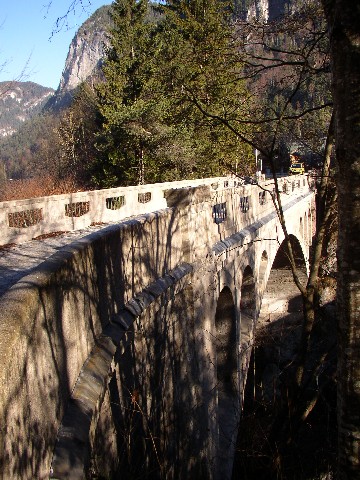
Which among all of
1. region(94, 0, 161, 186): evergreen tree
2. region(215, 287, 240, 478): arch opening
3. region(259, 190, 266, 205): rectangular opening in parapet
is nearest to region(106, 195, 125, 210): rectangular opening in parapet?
region(259, 190, 266, 205): rectangular opening in parapet

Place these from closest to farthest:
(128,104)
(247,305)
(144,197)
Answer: (247,305)
(144,197)
(128,104)

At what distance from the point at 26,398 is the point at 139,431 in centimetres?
264

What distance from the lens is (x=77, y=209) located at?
11.4 meters

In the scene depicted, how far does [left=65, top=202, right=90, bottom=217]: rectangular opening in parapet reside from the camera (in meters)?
10.7

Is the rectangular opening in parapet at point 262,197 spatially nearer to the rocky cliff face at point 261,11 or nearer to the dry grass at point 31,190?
the rocky cliff face at point 261,11

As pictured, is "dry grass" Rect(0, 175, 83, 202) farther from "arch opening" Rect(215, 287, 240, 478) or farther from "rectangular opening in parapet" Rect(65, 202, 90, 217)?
"arch opening" Rect(215, 287, 240, 478)

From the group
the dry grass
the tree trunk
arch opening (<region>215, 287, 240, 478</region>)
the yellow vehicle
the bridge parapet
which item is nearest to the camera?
the tree trunk

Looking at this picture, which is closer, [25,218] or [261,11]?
[261,11]

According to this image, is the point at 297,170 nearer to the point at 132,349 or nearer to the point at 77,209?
the point at 77,209

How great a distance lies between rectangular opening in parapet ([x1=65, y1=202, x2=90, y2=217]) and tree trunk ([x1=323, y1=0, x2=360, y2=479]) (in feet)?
28.4

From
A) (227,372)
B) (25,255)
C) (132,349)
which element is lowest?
(227,372)

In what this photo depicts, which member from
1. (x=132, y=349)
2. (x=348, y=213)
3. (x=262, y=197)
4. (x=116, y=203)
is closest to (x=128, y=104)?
(x=116, y=203)

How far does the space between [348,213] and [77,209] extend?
31.1ft

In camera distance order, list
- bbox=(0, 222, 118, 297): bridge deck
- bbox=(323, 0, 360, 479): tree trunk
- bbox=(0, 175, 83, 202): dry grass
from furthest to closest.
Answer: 1. bbox=(0, 175, 83, 202): dry grass
2. bbox=(0, 222, 118, 297): bridge deck
3. bbox=(323, 0, 360, 479): tree trunk
